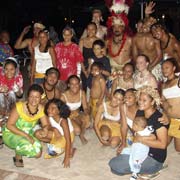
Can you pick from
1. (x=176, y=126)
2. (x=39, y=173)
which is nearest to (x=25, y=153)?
(x=39, y=173)

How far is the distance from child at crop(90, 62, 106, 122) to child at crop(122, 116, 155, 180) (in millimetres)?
1917

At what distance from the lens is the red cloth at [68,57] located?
588 cm

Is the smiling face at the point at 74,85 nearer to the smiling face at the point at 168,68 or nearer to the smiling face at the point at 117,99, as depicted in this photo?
the smiling face at the point at 117,99

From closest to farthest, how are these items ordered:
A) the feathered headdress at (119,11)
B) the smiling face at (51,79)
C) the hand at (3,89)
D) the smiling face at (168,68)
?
the smiling face at (168,68)
the hand at (3,89)
the smiling face at (51,79)
the feathered headdress at (119,11)

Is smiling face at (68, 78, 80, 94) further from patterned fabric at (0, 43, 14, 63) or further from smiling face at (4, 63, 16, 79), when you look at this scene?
patterned fabric at (0, 43, 14, 63)

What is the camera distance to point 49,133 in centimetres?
452

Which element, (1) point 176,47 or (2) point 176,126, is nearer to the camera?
(2) point 176,126

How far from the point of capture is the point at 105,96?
227 inches

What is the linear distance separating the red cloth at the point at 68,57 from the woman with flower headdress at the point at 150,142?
2.22 metres

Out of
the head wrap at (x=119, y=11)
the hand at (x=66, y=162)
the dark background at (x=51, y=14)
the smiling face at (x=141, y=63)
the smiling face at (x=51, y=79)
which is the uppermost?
the dark background at (x=51, y=14)

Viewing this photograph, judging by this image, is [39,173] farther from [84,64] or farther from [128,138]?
[84,64]

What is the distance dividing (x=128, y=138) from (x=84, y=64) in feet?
6.69

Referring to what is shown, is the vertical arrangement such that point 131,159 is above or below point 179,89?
below

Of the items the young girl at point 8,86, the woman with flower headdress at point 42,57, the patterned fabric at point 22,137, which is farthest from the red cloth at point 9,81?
the patterned fabric at point 22,137
